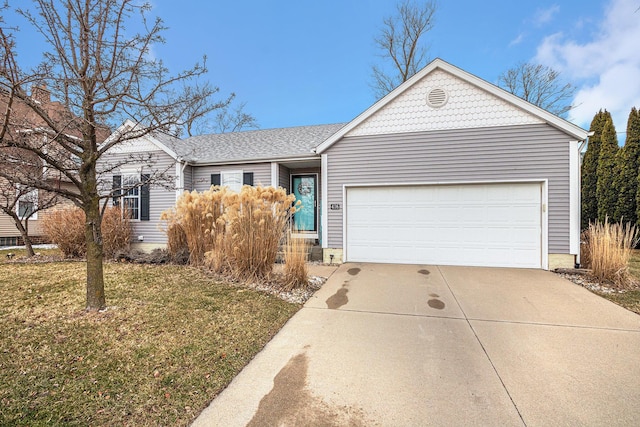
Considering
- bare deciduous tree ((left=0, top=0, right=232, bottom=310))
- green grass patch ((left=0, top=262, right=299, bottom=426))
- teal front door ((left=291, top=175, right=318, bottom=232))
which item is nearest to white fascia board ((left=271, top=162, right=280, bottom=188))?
teal front door ((left=291, top=175, right=318, bottom=232))

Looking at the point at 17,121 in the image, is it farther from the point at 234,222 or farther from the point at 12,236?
the point at 12,236

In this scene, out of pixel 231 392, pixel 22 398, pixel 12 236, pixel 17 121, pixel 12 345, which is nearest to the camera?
pixel 22 398

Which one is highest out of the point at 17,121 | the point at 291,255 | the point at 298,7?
the point at 298,7

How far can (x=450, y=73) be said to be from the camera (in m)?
7.70

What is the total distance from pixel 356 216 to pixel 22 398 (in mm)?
7095

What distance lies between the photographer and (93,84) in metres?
3.61

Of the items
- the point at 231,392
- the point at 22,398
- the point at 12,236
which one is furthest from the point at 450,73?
the point at 12,236

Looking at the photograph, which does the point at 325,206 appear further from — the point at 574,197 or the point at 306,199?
the point at 574,197

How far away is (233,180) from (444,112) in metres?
6.83

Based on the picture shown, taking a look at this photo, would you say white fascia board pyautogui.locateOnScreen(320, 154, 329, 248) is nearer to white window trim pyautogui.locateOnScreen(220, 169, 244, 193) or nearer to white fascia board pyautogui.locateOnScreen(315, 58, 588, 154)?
white fascia board pyautogui.locateOnScreen(315, 58, 588, 154)

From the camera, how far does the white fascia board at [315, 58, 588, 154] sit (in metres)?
7.00

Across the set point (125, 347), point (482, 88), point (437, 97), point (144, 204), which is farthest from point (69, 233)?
point (482, 88)

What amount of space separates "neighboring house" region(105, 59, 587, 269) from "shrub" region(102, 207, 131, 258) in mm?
2199

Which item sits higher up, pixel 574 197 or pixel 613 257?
pixel 574 197
